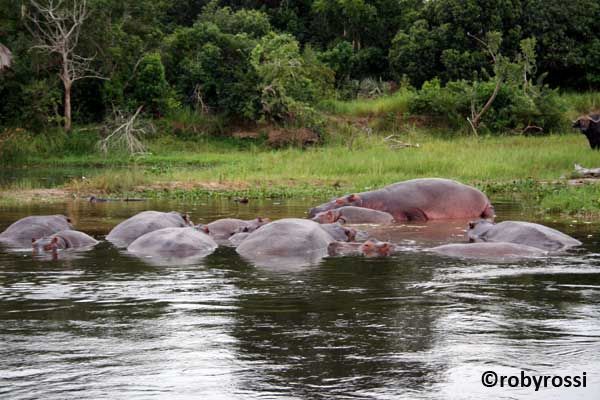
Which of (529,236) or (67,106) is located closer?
(529,236)

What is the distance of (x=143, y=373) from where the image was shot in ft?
16.7

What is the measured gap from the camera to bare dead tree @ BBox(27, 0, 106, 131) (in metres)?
27.6

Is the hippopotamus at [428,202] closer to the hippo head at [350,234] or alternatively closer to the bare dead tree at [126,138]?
the hippo head at [350,234]

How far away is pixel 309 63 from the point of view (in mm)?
30812

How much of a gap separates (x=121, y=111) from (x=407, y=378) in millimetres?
26053

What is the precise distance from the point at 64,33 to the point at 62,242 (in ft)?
61.6

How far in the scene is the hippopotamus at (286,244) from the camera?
9430 mm

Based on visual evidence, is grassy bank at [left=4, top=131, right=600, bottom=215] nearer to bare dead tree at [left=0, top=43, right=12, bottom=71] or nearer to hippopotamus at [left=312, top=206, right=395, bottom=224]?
hippopotamus at [left=312, top=206, right=395, bottom=224]

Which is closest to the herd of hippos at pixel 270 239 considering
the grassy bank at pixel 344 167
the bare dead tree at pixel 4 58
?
the grassy bank at pixel 344 167

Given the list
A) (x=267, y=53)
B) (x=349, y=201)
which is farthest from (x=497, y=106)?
(x=349, y=201)

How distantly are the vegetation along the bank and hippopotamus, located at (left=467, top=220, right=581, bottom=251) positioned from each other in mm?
10734

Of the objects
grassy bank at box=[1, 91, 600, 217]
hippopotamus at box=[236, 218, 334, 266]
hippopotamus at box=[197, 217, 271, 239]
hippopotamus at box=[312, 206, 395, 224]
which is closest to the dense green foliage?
grassy bank at box=[1, 91, 600, 217]

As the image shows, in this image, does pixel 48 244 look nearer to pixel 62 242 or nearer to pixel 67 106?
pixel 62 242

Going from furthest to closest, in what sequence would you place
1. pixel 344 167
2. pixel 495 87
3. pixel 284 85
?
pixel 495 87 < pixel 284 85 < pixel 344 167
